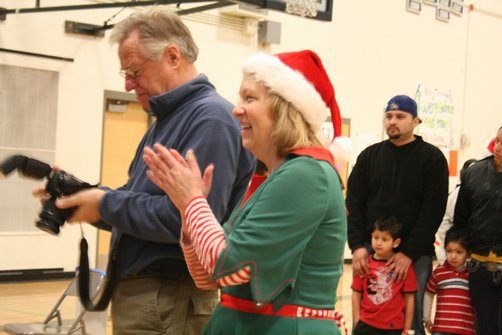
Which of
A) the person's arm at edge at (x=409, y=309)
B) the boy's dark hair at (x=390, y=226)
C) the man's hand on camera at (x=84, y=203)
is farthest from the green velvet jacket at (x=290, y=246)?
the person's arm at edge at (x=409, y=309)

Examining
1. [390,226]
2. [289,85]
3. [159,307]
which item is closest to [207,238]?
[289,85]

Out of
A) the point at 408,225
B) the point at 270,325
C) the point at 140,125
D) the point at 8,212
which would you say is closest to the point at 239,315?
the point at 270,325

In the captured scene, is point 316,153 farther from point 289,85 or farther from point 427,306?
point 427,306

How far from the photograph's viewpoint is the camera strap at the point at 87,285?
8.77ft

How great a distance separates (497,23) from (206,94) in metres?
14.6

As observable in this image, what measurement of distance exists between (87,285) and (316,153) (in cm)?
121

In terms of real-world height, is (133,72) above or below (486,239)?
above

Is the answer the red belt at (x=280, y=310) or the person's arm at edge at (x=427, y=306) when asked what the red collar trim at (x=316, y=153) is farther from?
the person's arm at edge at (x=427, y=306)

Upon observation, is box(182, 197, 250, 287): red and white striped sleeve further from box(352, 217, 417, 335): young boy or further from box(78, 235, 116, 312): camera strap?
box(352, 217, 417, 335): young boy

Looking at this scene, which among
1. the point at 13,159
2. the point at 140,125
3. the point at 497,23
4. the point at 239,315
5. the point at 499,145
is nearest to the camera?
the point at 239,315

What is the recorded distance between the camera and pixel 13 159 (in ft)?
9.09

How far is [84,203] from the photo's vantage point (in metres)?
2.56

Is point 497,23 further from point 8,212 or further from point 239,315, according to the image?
point 239,315

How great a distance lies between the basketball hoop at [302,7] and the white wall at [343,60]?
2.68 m
